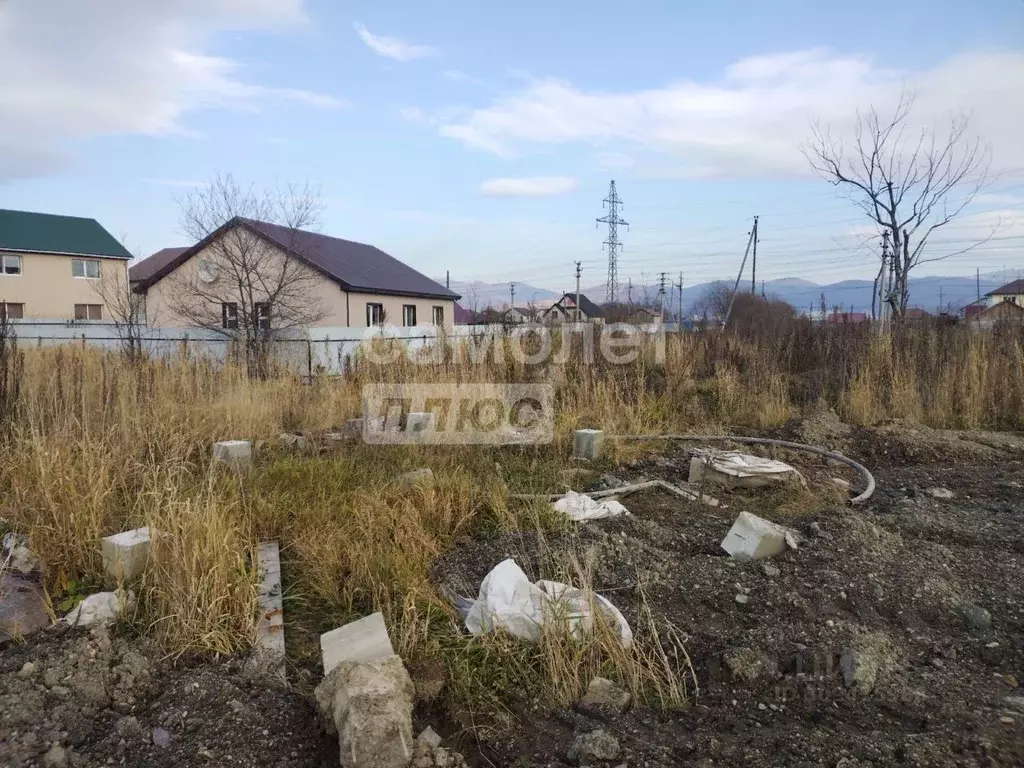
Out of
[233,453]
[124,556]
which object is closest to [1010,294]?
[233,453]

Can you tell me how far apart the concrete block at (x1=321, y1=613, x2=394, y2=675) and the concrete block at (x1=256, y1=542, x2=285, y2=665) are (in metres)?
0.26

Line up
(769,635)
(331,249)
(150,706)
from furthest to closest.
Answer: (331,249) < (769,635) < (150,706)

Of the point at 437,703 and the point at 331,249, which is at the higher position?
the point at 331,249

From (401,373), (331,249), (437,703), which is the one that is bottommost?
(437,703)

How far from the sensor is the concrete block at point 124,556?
114 inches

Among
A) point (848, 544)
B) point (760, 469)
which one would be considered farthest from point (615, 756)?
point (760, 469)

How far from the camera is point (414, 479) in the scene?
4426 mm

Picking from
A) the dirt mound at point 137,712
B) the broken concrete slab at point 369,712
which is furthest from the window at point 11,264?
the broken concrete slab at point 369,712

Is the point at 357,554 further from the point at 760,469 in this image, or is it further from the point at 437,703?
the point at 760,469

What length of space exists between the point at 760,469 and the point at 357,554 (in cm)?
315

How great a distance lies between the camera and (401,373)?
25.4ft

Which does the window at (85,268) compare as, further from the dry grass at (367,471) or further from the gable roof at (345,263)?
the dry grass at (367,471)

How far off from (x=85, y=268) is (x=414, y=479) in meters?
32.8

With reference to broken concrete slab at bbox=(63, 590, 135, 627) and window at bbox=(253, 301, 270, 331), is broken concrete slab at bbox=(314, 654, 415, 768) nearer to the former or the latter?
broken concrete slab at bbox=(63, 590, 135, 627)
